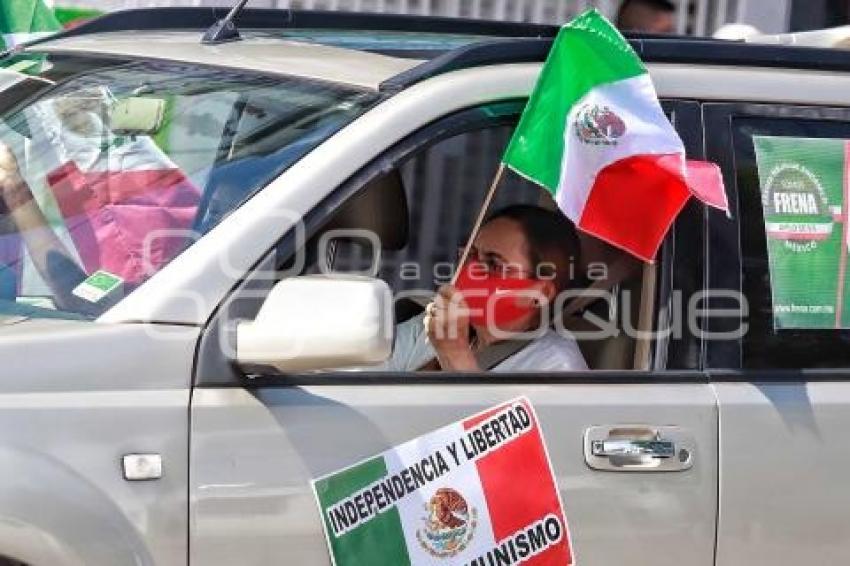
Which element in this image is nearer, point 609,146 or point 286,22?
point 609,146

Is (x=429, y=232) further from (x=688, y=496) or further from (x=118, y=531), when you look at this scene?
(x=118, y=531)

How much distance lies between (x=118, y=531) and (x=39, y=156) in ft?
3.62

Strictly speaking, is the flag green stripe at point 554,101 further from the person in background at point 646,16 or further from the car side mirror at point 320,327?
the person in background at point 646,16

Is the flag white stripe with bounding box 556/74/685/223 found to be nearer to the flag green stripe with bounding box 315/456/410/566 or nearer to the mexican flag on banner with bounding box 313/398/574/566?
the mexican flag on banner with bounding box 313/398/574/566

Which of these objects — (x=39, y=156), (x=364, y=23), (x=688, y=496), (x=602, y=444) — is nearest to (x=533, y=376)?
(x=602, y=444)

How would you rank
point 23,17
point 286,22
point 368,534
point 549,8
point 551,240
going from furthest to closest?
1. point 549,8
2. point 23,17
3. point 286,22
4. point 551,240
5. point 368,534

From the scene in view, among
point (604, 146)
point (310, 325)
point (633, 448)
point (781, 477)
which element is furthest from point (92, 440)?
point (781, 477)

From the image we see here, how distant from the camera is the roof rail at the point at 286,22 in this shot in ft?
13.7

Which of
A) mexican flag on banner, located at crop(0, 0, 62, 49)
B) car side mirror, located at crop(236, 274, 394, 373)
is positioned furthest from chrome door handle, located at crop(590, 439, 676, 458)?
mexican flag on banner, located at crop(0, 0, 62, 49)

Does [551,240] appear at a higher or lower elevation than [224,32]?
lower

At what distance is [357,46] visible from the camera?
3.62 metres

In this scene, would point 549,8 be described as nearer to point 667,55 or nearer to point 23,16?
point 23,16

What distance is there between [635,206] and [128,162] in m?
1.08

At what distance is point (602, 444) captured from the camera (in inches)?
121
